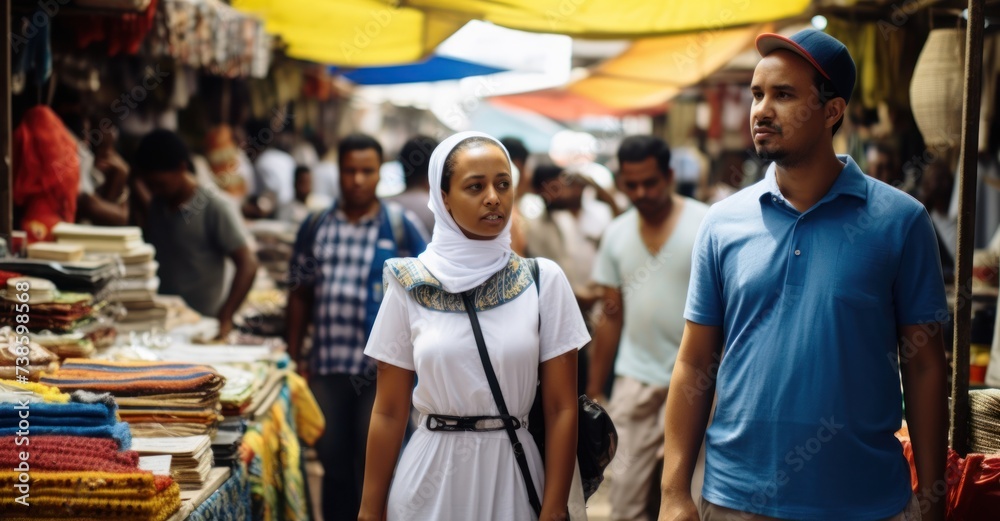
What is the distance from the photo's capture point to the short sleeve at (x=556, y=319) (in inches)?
131

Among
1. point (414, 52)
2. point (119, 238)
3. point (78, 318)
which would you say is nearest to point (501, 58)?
point (414, 52)

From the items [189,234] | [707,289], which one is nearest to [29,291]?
[707,289]

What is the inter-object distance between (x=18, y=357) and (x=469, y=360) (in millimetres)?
1588

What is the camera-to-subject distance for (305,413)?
573 centimetres

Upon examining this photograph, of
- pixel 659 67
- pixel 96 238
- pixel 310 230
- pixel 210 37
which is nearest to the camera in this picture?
pixel 96 238

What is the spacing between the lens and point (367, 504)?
132 inches

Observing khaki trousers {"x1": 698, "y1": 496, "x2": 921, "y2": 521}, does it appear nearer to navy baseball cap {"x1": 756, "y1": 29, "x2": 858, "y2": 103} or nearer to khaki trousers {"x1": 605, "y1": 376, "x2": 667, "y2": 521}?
navy baseball cap {"x1": 756, "y1": 29, "x2": 858, "y2": 103}

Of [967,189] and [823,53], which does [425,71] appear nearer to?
[967,189]

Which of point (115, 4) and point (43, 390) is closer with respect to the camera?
point (43, 390)

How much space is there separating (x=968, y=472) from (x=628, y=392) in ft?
8.52

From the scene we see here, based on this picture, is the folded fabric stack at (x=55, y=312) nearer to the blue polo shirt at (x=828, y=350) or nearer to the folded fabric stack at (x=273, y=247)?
the blue polo shirt at (x=828, y=350)

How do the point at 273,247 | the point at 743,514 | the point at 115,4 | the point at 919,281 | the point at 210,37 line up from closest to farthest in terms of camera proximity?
the point at 919,281, the point at 743,514, the point at 115,4, the point at 210,37, the point at 273,247

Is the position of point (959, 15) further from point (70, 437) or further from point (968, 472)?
point (70, 437)

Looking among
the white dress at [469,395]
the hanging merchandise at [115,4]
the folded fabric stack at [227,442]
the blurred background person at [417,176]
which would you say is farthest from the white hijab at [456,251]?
the blurred background person at [417,176]
